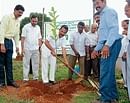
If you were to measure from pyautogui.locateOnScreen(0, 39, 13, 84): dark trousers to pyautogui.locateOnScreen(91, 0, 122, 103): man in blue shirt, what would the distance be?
3.31 meters

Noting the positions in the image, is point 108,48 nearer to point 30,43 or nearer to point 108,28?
point 108,28

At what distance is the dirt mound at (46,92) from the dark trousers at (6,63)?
29 cm

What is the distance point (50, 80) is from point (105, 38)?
4.41m

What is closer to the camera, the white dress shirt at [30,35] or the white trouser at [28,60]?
the white dress shirt at [30,35]

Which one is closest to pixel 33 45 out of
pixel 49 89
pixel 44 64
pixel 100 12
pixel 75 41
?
pixel 44 64

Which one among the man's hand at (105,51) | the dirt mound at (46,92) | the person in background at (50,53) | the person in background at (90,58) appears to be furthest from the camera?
the person in background at (90,58)

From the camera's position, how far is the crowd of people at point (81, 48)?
294 inches

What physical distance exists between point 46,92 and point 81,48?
10.9 ft

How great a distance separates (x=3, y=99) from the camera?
8.55 meters

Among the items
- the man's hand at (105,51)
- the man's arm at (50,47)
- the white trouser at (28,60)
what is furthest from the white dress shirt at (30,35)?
the man's hand at (105,51)

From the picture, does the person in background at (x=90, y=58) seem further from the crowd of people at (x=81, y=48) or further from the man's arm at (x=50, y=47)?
the man's arm at (x=50, y=47)

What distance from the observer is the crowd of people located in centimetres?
746

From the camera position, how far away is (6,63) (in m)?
10.5

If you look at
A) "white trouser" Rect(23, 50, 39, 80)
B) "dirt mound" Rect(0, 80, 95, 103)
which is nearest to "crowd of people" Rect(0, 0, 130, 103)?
"white trouser" Rect(23, 50, 39, 80)
